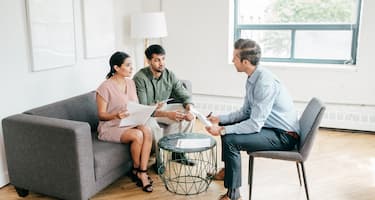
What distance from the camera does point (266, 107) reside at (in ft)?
8.24

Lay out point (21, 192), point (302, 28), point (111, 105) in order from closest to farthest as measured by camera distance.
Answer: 1. point (21, 192)
2. point (111, 105)
3. point (302, 28)

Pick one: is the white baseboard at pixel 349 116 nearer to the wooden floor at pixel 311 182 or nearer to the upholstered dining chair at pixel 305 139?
the wooden floor at pixel 311 182

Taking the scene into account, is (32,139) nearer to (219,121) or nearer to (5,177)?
(5,177)

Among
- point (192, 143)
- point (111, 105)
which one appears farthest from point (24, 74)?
point (192, 143)

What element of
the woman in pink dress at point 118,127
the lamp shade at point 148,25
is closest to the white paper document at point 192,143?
the woman in pink dress at point 118,127

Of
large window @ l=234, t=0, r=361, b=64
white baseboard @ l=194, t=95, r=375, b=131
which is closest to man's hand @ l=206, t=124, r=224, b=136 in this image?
white baseboard @ l=194, t=95, r=375, b=131

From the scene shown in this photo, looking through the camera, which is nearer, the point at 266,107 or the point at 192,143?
the point at 266,107

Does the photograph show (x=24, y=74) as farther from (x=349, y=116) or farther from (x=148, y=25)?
(x=349, y=116)

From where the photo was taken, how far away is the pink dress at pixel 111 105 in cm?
285

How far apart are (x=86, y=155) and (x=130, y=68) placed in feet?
2.71

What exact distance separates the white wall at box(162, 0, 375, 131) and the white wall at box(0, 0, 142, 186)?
130cm

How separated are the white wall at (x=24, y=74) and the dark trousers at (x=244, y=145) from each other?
5.48 ft

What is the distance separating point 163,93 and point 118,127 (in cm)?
61

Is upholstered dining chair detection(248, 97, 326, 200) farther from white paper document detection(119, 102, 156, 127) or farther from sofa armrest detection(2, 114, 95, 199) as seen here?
sofa armrest detection(2, 114, 95, 199)
